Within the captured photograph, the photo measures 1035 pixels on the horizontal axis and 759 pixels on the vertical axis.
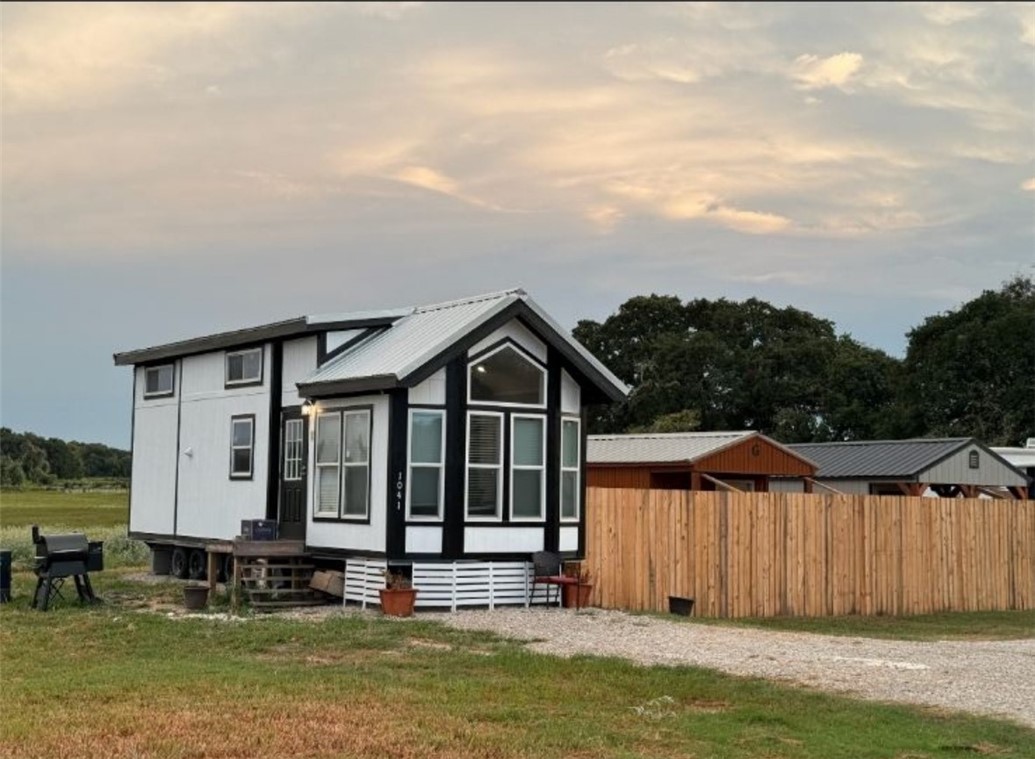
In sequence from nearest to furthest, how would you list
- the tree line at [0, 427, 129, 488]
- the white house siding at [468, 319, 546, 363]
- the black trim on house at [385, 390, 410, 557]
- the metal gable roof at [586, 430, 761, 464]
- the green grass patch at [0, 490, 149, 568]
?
1. the black trim on house at [385, 390, 410, 557]
2. the white house siding at [468, 319, 546, 363]
3. the metal gable roof at [586, 430, 761, 464]
4. the green grass patch at [0, 490, 149, 568]
5. the tree line at [0, 427, 129, 488]

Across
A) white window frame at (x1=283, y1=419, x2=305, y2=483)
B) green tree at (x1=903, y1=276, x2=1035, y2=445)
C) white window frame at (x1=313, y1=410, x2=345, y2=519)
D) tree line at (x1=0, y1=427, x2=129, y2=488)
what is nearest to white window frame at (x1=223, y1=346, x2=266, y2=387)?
white window frame at (x1=283, y1=419, x2=305, y2=483)

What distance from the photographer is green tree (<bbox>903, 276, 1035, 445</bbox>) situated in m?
44.8

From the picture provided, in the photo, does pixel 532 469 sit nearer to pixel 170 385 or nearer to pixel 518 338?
pixel 518 338

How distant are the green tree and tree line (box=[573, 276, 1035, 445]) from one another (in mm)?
37

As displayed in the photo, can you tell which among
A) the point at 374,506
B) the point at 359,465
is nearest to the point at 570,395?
the point at 359,465

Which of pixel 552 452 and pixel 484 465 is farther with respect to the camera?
pixel 552 452

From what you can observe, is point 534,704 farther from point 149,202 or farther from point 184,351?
point 184,351

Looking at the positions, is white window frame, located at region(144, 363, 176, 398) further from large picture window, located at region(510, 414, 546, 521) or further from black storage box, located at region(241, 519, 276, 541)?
large picture window, located at region(510, 414, 546, 521)

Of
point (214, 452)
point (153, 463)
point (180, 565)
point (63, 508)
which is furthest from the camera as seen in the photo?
point (63, 508)

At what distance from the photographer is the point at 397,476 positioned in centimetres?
1709

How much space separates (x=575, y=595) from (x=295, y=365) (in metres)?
5.46

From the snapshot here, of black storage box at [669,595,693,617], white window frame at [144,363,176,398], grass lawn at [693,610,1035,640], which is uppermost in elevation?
white window frame at [144,363,176,398]

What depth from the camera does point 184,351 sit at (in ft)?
71.6

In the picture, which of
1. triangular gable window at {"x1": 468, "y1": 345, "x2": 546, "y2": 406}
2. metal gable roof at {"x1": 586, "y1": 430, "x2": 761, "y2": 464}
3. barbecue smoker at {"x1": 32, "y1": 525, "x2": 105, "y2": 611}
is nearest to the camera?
barbecue smoker at {"x1": 32, "y1": 525, "x2": 105, "y2": 611}
